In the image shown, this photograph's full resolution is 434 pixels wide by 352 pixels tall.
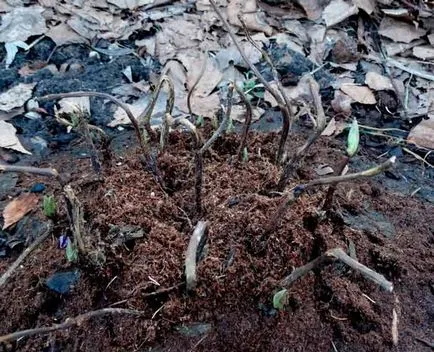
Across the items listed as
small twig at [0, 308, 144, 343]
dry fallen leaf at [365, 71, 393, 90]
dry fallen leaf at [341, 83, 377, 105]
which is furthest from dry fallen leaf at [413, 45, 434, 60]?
small twig at [0, 308, 144, 343]

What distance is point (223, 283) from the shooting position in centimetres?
123

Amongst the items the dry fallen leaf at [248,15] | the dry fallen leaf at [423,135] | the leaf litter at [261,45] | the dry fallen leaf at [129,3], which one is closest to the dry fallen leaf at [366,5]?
the leaf litter at [261,45]

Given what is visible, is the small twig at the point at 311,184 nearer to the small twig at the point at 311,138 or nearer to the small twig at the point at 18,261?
the small twig at the point at 311,138

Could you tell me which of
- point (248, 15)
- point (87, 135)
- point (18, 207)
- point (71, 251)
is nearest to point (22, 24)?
point (248, 15)

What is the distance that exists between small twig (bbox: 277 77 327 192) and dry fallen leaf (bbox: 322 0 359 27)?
125cm

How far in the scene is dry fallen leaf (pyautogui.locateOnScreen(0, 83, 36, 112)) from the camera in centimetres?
202

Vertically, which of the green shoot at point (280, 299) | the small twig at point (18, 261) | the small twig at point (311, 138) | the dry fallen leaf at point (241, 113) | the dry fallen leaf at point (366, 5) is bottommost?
the dry fallen leaf at point (241, 113)

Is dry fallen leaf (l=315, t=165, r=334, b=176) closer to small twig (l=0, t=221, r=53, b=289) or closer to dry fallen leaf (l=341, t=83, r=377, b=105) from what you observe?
dry fallen leaf (l=341, t=83, r=377, b=105)

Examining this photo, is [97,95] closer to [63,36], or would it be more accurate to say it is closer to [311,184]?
[311,184]

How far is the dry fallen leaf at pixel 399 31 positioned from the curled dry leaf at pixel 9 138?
1.63 m

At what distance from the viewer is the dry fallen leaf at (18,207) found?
1.55 m

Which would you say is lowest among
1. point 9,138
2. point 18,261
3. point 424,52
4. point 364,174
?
point 9,138

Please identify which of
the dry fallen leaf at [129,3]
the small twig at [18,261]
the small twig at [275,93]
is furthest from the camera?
the dry fallen leaf at [129,3]

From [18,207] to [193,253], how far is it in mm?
698
